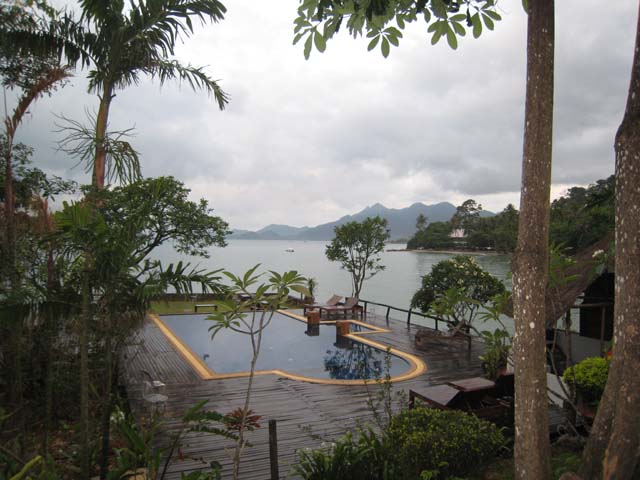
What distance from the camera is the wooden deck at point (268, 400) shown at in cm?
453

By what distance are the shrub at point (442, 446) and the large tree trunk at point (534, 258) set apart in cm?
83

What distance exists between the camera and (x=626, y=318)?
2119 mm

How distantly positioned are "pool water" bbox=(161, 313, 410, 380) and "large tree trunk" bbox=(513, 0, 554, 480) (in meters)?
5.22

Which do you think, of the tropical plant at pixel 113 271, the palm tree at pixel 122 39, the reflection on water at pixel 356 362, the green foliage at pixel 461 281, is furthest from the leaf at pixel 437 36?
the green foliage at pixel 461 281

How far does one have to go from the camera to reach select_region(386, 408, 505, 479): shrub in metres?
3.11

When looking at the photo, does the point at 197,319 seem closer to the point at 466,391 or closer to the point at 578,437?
the point at 466,391

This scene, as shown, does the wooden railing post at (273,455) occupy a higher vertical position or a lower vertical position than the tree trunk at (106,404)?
lower

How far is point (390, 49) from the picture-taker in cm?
283

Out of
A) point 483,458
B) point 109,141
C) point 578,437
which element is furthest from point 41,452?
point 578,437

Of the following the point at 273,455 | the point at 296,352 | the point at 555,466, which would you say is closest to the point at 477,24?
the point at 555,466

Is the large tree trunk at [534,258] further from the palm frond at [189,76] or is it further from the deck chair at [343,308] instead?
the deck chair at [343,308]

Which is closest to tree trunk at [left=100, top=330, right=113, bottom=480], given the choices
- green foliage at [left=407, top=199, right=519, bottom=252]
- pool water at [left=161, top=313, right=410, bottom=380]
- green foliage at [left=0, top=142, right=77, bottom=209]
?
green foliage at [left=0, top=142, right=77, bottom=209]

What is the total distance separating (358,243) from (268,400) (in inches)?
531

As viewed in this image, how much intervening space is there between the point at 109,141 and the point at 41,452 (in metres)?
2.79
